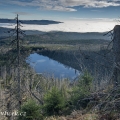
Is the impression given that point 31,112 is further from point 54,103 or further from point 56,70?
point 56,70

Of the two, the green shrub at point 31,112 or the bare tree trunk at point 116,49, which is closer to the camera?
the bare tree trunk at point 116,49

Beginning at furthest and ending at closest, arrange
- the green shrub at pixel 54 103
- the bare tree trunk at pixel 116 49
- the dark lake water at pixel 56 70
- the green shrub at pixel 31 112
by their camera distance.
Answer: the dark lake water at pixel 56 70 → the green shrub at pixel 54 103 → the green shrub at pixel 31 112 → the bare tree trunk at pixel 116 49

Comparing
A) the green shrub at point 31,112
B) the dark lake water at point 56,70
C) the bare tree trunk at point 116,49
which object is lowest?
the dark lake water at point 56,70

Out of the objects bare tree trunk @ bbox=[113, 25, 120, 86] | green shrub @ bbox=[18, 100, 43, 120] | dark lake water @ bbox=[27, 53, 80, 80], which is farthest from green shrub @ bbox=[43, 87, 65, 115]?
dark lake water @ bbox=[27, 53, 80, 80]

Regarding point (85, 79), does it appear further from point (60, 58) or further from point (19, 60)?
point (60, 58)

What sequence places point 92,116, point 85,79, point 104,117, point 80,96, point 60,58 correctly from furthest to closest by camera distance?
point 60,58 → point 85,79 → point 80,96 → point 92,116 → point 104,117

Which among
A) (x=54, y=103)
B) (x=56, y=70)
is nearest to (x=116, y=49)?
(x=54, y=103)

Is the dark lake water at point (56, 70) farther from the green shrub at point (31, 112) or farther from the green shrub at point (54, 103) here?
the green shrub at point (31, 112)

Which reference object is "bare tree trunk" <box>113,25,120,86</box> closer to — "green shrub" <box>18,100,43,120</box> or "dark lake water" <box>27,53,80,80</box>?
"green shrub" <box>18,100,43,120</box>

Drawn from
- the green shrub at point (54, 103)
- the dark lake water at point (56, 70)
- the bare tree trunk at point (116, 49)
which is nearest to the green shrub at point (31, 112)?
the green shrub at point (54, 103)

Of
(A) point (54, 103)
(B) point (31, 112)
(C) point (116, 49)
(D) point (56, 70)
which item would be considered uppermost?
(C) point (116, 49)

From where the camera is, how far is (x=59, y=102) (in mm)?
11039

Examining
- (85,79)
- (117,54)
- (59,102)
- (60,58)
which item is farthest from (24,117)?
(60,58)

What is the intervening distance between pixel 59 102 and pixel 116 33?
466 cm
